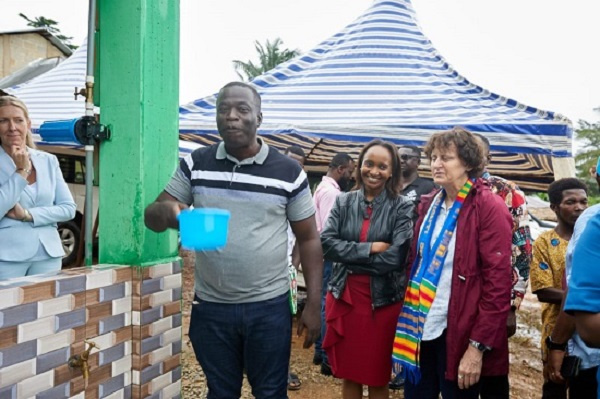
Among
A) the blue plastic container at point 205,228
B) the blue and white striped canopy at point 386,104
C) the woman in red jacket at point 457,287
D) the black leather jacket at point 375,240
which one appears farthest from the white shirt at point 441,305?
the blue and white striped canopy at point 386,104

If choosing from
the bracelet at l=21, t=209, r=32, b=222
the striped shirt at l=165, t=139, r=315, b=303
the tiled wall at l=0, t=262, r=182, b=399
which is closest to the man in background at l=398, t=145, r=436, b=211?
the striped shirt at l=165, t=139, r=315, b=303

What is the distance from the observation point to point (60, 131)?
7.23ft

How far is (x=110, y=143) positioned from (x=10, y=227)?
0.57 metres

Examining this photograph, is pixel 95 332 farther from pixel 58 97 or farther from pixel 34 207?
pixel 58 97

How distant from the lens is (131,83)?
2.24m

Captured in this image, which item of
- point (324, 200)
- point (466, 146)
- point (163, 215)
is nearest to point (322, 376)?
point (324, 200)

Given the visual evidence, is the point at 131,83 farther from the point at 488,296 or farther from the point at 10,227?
the point at 488,296

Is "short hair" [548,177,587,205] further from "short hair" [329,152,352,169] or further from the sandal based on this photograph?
the sandal

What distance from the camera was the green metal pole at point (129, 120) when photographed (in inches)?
87.9

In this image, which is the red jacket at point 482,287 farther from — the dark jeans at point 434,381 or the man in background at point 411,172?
the man in background at point 411,172

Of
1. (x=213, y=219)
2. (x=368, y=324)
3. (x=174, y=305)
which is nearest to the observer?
(x=213, y=219)

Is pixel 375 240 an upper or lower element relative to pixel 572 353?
upper

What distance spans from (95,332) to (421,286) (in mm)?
1533

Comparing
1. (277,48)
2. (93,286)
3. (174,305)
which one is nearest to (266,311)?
(174,305)
